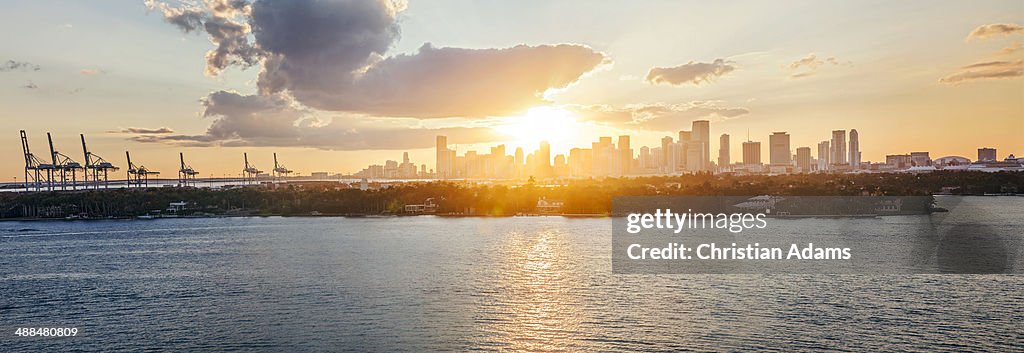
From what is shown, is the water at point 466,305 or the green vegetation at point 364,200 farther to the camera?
the green vegetation at point 364,200

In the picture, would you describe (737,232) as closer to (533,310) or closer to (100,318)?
(533,310)

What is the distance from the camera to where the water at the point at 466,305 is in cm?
1948

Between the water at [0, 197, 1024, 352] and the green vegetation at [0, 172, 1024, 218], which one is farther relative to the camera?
the green vegetation at [0, 172, 1024, 218]

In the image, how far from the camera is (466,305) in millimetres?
24562

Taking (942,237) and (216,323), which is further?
(942,237)

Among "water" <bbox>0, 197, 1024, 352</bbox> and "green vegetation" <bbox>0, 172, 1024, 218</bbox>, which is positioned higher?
"green vegetation" <bbox>0, 172, 1024, 218</bbox>

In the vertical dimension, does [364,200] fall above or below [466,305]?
above

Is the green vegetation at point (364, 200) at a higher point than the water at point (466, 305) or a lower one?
higher

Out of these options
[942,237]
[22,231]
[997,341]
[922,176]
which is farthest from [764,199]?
[22,231]

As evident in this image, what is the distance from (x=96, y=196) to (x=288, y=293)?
79.2m

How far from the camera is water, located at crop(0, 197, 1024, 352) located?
63.9ft

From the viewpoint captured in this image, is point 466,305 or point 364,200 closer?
point 466,305

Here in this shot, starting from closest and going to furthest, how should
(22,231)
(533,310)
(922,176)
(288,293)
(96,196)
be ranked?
(533,310), (288,293), (22,231), (96,196), (922,176)

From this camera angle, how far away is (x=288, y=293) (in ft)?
90.8
